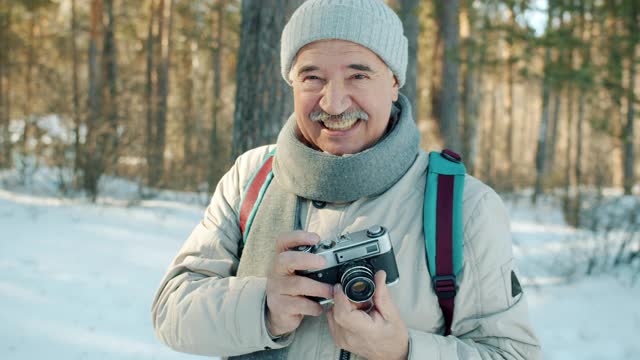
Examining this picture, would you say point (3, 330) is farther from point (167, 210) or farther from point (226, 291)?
point (167, 210)

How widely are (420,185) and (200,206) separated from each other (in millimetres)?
7323

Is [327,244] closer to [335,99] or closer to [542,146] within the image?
[335,99]

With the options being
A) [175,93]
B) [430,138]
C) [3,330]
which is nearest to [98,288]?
[3,330]

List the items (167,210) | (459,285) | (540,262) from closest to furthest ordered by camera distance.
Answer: (459,285) < (540,262) < (167,210)

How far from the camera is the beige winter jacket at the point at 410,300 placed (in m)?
1.49

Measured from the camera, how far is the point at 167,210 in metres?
7.96

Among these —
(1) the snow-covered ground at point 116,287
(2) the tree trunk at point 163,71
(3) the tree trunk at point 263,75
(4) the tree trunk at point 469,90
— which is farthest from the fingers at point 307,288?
(2) the tree trunk at point 163,71

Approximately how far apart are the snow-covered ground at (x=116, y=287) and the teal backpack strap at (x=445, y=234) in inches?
112

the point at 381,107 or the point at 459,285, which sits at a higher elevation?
the point at 381,107

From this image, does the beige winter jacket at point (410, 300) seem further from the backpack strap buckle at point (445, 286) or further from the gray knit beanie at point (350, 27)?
the gray knit beanie at point (350, 27)

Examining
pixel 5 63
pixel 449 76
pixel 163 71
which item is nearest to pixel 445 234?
pixel 449 76

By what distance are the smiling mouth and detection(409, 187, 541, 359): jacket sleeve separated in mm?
402

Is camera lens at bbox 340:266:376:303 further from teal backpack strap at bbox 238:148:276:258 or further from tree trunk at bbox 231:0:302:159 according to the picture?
tree trunk at bbox 231:0:302:159

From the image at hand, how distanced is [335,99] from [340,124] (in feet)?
0.25
